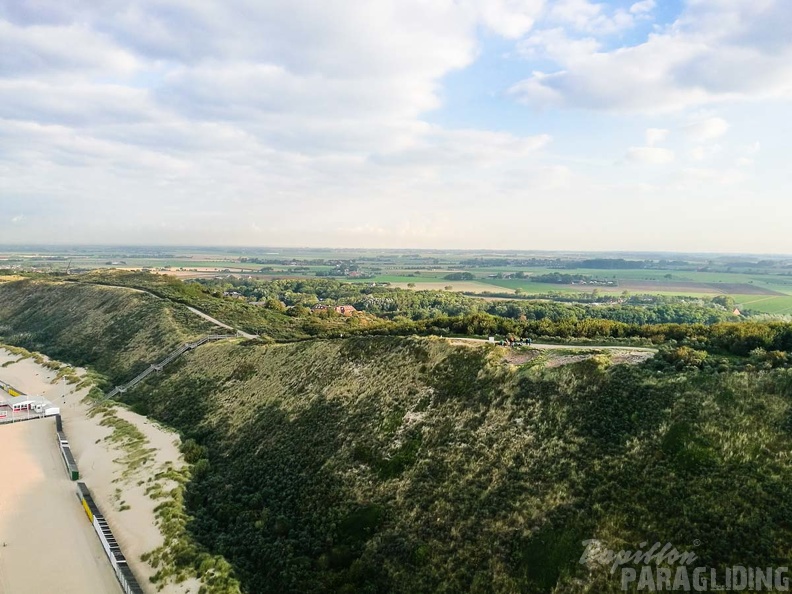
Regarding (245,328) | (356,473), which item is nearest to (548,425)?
(356,473)

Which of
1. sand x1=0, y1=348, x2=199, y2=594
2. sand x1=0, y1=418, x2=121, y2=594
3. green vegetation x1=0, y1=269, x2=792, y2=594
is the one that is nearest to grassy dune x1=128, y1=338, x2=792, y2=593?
green vegetation x1=0, y1=269, x2=792, y2=594

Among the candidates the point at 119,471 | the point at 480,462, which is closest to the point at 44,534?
the point at 119,471

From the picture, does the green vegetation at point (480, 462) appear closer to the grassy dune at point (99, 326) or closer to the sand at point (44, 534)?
the sand at point (44, 534)

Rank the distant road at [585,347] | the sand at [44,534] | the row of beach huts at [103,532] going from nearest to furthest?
the row of beach huts at [103,532] → the sand at [44,534] → the distant road at [585,347]

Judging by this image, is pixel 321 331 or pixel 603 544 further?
pixel 321 331

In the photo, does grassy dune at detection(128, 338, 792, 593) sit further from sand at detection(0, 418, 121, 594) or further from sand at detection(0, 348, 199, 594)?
sand at detection(0, 418, 121, 594)

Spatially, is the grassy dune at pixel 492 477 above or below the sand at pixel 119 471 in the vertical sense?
above

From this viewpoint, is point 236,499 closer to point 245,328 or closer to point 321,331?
point 321,331

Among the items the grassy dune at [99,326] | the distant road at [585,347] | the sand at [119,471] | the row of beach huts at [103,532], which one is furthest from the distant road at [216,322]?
the distant road at [585,347]
